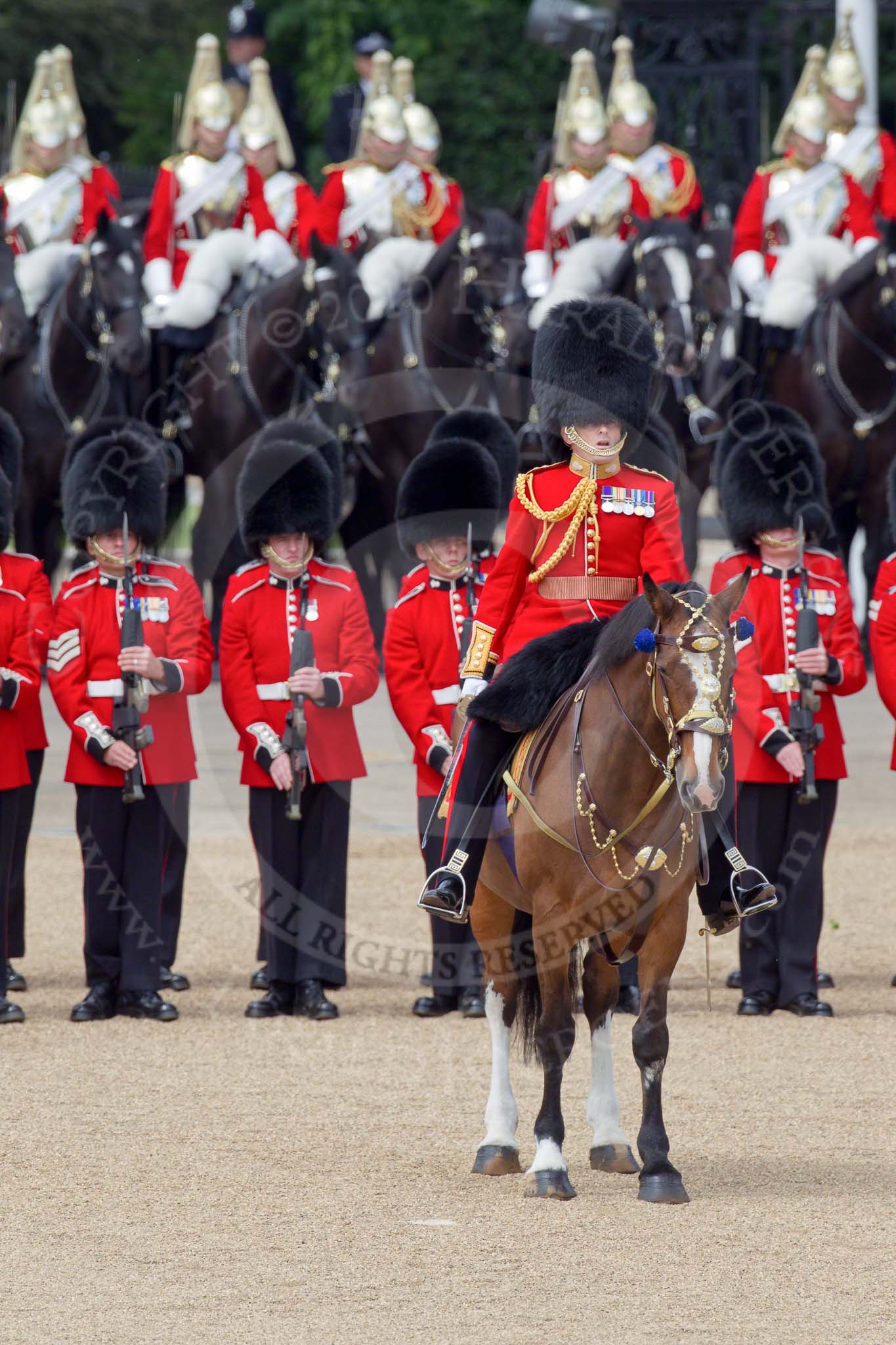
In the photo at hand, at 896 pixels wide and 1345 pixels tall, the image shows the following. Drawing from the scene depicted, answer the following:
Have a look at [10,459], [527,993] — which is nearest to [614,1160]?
[527,993]

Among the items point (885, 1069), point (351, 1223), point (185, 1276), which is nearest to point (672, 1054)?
point (885, 1069)

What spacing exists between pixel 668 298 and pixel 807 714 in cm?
576

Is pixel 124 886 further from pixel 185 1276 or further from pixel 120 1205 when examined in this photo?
pixel 185 1276

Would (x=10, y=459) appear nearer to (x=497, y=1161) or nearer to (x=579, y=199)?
(x=497, y=1161)

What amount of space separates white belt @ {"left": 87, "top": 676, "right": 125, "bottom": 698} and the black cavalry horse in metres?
5.40

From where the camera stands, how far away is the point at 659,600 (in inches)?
192

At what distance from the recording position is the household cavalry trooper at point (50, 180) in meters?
13.7

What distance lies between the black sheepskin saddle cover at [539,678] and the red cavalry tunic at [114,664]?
186cm

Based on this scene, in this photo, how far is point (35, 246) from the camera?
13.6m

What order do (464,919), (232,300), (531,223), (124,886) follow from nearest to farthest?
1. (464,919)
2. (124,886)
3. (232,300)
4. (531,223)

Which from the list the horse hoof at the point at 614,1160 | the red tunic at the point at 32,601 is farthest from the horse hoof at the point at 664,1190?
the red tunic at the point at 32,601

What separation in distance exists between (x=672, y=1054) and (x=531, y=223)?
8.61 meters

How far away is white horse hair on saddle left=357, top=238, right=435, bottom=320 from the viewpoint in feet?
43.5

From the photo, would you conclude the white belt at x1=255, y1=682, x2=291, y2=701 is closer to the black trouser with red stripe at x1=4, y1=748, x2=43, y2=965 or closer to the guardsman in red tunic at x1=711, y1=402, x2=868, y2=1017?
the black trouser with red stripe at x1=4, y1=748, x2=43, y2=965
